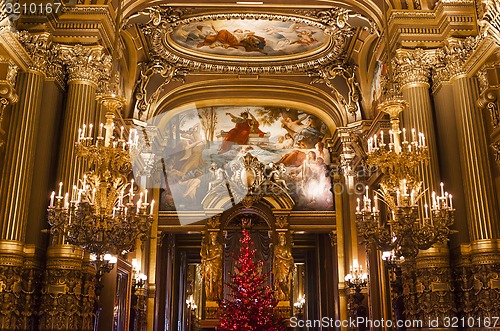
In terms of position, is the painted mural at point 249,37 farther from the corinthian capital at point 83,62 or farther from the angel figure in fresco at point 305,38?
the corinthian capital at point 83,62

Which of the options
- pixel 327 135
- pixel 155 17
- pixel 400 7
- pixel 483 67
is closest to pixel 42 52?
pixel 155 17

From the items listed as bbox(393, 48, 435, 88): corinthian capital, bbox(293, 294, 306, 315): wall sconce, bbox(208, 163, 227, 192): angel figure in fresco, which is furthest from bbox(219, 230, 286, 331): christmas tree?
bbox(293, 294, 306, 315): wall sconce

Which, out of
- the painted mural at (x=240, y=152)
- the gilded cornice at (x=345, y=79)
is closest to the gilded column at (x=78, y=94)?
the gilded cornice at (x=345, y=79)

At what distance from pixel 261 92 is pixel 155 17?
17.1ft

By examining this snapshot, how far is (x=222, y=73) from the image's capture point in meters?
15.7

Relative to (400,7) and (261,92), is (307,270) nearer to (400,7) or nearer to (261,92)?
(261,92)

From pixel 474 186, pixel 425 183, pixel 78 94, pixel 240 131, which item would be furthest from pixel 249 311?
pixel 240 131

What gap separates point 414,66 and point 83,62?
232 inches

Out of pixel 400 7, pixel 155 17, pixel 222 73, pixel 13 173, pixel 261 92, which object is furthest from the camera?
pixel 261 92

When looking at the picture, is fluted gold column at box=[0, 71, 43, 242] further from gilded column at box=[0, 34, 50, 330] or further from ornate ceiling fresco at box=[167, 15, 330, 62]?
ornate ceiling fresco at box=[167, 15, 330, 62]

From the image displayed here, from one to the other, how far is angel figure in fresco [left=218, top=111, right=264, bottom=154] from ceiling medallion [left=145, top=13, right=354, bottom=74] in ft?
8.01

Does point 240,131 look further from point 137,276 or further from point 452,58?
point 452,58

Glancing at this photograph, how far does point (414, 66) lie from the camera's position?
9.26 metres

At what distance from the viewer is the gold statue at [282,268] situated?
16500 millimetres
